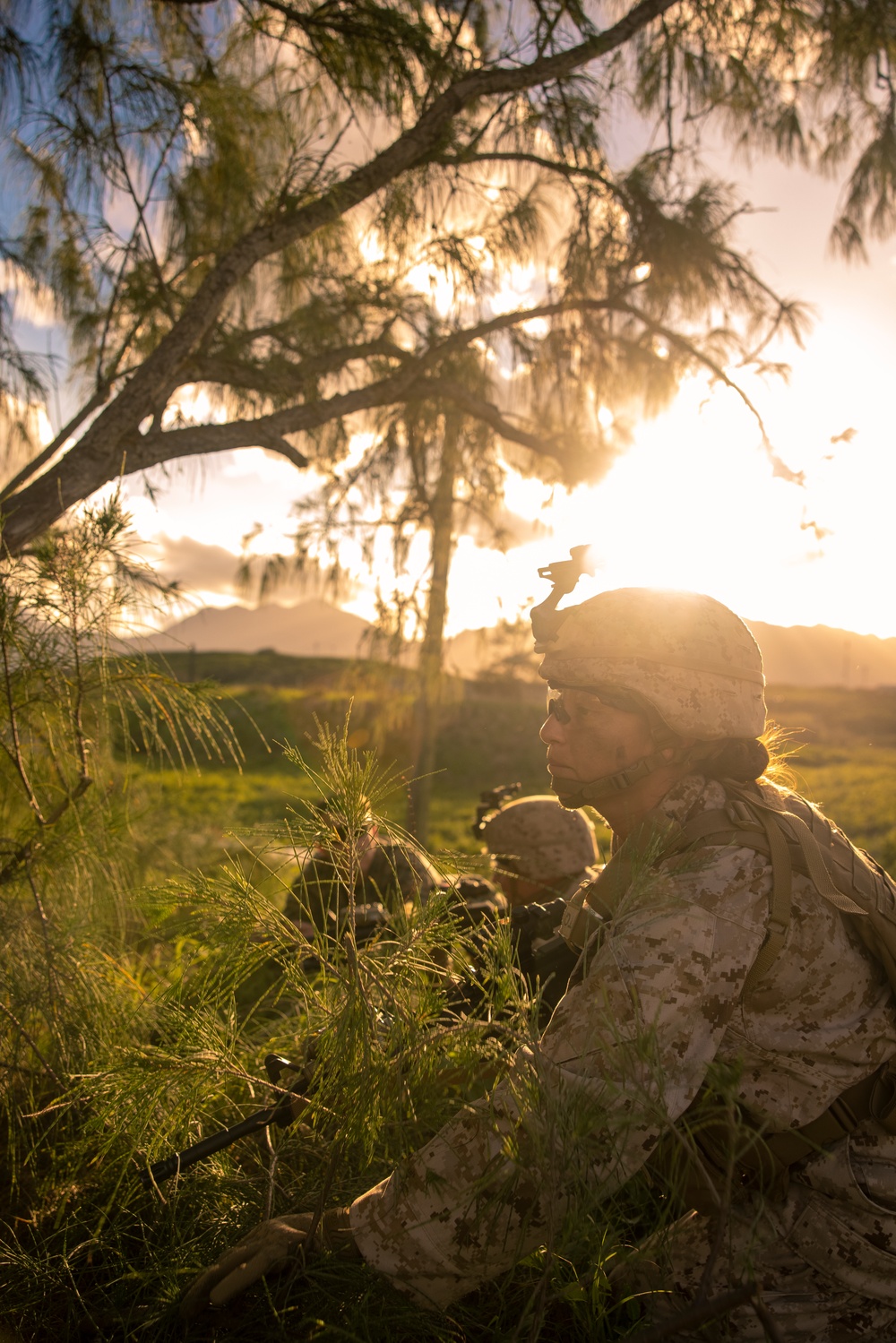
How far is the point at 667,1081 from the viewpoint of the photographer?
130cm

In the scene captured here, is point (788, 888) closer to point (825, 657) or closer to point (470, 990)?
point (470, 990)

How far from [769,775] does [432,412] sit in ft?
12.1

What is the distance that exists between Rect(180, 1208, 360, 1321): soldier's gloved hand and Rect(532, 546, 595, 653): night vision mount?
1342 millimetres

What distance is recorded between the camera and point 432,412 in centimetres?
521

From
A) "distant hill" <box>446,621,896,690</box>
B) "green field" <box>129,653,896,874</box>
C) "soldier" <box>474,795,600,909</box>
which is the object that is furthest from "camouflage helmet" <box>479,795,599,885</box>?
"distant hill" <box>446,621,896,690</box>

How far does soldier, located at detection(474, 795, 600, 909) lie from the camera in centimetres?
323

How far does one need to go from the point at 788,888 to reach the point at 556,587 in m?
0.95

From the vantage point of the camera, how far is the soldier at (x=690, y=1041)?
127 cm

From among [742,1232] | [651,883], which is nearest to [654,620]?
[651,883]

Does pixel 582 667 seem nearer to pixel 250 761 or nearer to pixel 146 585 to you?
pixel 146 585

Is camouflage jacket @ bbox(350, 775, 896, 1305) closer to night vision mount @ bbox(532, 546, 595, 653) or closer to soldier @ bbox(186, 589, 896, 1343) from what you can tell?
soldier @ bbox(186, 589, 896, 1343)

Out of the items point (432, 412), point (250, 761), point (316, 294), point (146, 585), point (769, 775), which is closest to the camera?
point (769, 775)

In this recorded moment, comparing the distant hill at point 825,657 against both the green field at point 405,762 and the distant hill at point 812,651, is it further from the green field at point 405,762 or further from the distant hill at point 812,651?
the green field at point 405,762

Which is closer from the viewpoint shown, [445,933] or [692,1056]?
[692,1056]
